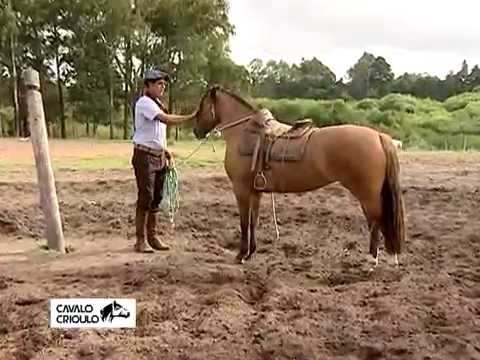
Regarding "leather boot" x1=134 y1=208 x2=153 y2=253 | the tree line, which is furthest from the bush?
"leather boot" x1=134 y1=208 x2=153 y2=253

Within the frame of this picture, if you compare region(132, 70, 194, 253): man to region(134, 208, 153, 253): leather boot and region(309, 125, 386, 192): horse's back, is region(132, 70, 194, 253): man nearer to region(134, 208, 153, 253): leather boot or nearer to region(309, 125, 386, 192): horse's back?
region(134, 208, 153, 253): leather boot

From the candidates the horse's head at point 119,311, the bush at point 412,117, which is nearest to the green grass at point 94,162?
the bush at point 412,117

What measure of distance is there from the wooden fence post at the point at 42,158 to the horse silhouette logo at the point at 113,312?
306 centimetres

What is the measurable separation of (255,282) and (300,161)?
3.98ft

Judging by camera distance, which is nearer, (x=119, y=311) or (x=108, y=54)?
(x=119, y=311)

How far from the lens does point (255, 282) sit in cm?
570

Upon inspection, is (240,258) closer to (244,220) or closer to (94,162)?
(244,220)

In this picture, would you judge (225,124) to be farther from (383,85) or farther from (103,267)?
(383,85)

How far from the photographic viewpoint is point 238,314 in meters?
4.71

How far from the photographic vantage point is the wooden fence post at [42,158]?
23.5 ft

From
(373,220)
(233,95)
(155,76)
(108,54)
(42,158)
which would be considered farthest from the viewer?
(108,54)

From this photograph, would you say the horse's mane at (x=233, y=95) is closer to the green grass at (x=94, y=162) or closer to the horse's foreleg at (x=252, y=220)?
the horse's foreleg at (x=252, y=220)

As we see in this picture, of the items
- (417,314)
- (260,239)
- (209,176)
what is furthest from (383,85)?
(417,314)

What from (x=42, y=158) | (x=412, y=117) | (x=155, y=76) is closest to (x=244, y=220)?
(x=155, y=76)
